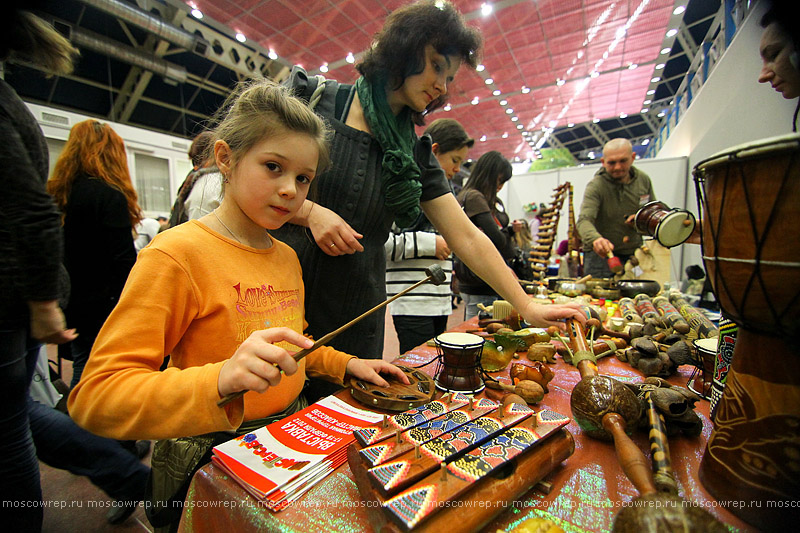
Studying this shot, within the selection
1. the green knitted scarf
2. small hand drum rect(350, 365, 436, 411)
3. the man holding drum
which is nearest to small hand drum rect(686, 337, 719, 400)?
small hand drum rect(350, 365, 436, 411)

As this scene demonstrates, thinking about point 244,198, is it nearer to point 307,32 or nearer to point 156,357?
point 156,357

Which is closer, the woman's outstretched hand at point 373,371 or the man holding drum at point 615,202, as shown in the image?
the woman's outstretched hand at point 373,371

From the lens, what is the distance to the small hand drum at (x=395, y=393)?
89 cm

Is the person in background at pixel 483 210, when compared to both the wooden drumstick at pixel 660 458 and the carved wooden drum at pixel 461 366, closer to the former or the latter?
the carved wooden drum at pixel 461 366

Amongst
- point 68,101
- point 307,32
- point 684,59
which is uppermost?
point 684,59

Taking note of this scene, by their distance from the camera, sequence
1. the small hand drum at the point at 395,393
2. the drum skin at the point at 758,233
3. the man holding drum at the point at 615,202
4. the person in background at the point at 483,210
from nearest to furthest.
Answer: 1. the drum skin at the point at 758,233
2. the small hand drum at the point at 395,393
3. the person in background at the point at 483,210
4. the man holding drum at the point at 615,202

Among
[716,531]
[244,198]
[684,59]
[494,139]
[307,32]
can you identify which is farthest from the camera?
[494,139]

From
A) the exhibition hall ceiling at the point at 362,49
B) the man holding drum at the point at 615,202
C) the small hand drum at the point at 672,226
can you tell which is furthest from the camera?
the exhibition hall ceiling at the point at 362,49

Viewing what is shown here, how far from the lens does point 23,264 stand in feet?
3.41

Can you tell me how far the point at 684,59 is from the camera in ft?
25.7

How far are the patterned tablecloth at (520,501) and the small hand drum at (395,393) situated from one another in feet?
0.71

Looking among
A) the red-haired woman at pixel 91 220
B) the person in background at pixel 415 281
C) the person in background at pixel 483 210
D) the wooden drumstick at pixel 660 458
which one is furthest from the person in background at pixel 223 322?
the person in background at pixel 483 210

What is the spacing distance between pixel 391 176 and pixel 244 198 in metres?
0.48

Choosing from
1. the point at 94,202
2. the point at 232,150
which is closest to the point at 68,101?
the point at 94,202
